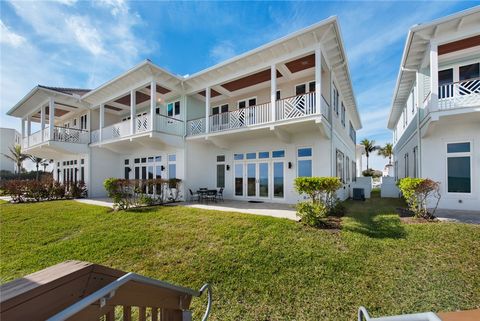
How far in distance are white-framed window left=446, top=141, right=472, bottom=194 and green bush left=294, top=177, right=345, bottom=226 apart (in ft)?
17.0

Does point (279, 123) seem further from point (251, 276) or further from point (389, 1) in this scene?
point (251, 276)

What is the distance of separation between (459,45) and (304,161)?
7776 mm

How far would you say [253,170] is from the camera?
1269 cm

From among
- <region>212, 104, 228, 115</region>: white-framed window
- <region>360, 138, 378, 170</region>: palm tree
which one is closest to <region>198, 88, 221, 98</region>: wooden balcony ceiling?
<region>212, 104, 228, 115</region>: white-framed window

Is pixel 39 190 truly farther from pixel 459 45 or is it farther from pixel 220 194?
pixel 459 45

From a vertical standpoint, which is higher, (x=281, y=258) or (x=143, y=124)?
(x=143, y=124)

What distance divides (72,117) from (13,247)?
1723 cm

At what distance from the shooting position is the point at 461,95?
8.71 metres

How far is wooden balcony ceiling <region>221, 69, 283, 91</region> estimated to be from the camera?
11305 millimetres

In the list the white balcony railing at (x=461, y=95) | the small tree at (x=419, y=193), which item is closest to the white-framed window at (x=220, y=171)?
the small tree at (x=419, y=193)

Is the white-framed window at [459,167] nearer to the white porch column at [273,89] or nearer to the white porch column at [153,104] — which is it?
the white porch column at [273,89]

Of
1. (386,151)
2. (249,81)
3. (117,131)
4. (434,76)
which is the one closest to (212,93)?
(249,81)

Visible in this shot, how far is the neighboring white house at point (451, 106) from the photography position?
332 inches

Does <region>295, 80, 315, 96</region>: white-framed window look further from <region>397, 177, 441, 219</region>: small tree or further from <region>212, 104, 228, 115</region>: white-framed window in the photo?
<region>397, 177, 441, 219</region>: small tree
